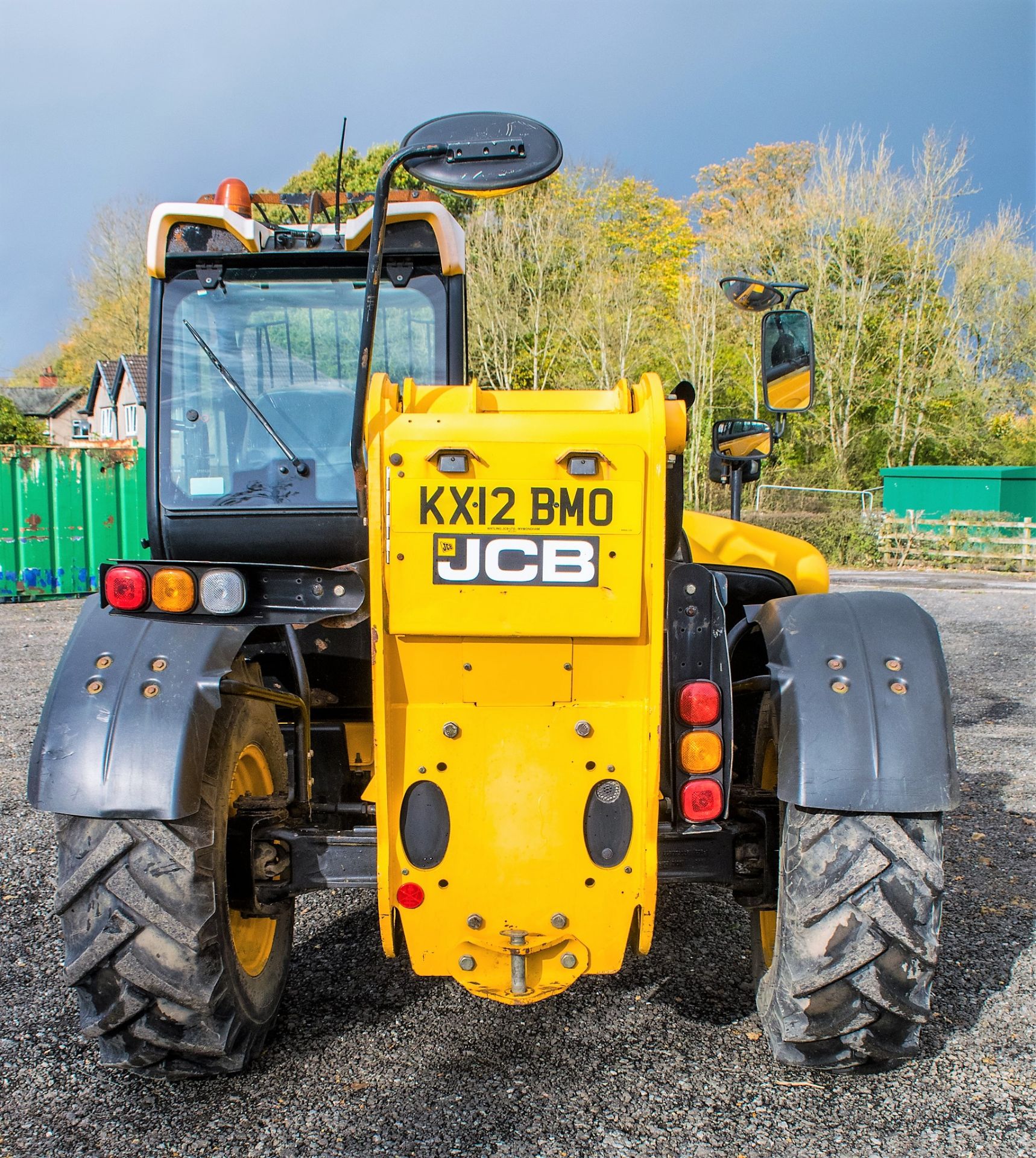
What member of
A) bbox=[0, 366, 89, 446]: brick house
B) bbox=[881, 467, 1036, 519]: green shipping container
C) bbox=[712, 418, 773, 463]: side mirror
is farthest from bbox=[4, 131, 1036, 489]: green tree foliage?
bbox=[0, 366, 89, 446]: brick house

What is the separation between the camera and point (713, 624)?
8.18 feet

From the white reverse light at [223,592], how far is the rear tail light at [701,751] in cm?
119

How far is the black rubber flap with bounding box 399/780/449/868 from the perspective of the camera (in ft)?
7.91

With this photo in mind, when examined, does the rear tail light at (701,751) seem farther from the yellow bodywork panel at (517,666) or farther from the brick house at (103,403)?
the brick house at (103,403)

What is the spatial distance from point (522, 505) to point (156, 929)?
139 centimetres

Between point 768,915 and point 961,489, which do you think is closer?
point 768,915

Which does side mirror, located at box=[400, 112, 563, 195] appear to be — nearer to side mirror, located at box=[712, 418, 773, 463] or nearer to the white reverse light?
the white reverse light

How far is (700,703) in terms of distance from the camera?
8.15 ft

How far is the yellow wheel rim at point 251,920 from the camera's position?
9.15 ft

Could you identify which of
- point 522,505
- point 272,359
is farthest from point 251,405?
point 522,505

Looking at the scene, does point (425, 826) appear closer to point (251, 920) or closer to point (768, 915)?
point (251, 920)

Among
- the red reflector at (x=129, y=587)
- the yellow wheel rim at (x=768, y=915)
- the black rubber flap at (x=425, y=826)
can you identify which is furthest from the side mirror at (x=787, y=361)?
the red reflector at (x=129, y=587)

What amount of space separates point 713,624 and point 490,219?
2532cm

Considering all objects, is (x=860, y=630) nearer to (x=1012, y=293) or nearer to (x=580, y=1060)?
(x=580, y=1060)
